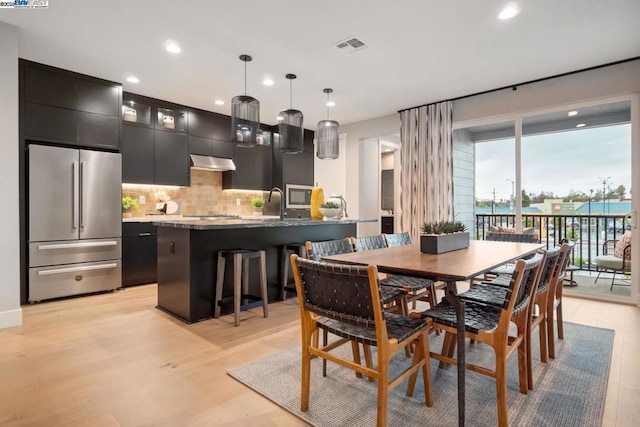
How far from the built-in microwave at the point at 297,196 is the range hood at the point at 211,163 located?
118 cm

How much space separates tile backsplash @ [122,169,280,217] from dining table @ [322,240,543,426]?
420cm

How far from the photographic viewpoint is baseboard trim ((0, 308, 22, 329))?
2957 mm

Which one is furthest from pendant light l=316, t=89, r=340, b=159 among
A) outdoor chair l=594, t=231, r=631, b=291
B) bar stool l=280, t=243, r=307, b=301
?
outdoor chair l=594, t=231, r=631, b=291

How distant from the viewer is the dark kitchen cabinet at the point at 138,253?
4.44m

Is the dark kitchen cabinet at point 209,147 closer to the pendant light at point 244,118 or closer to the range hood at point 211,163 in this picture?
the range hood at point 211,163

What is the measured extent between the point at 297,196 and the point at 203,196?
1766 millimetres

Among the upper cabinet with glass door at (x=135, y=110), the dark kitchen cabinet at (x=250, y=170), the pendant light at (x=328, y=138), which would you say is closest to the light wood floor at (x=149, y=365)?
the pendant light at (x=328, y=138)

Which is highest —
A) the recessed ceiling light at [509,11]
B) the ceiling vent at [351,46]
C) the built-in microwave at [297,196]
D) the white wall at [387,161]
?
the ceiling vent at [351,46]

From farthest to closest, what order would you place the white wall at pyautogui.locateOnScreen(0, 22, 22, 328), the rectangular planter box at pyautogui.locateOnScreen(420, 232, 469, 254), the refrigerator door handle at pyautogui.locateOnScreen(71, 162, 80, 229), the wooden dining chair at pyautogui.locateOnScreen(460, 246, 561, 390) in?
the refrigerator door handle at pyautogui.locateOnScreen(71, 162, 80, 229) < the white wall at pyautogui.locateOnScreen(0, 22, 22, 328) < the rectangular planter box at pyautogui.locateOnScreen(420, 232, 469, 254) < the wooden dining chair at pyautogui.locateOnScreen(460, 246, 561, 390)

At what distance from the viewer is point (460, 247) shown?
256 cm

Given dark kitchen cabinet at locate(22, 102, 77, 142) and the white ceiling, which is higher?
the white ceiling

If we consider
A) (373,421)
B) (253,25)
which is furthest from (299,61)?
(373,421)

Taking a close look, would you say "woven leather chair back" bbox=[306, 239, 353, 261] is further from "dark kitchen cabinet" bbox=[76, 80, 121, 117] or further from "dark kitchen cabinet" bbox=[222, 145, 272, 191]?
"dark kitchen cabinet" bbox=[222, 145, 272, 191]

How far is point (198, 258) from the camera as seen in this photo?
10.1 ft
